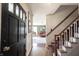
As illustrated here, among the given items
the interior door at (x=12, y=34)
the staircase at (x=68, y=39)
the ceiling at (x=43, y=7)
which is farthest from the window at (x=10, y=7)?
the staircase at (x=68, y=39)

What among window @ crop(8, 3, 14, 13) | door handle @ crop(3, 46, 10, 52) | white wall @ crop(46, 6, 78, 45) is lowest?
door handle @ crop(3, 46, 10, 52)

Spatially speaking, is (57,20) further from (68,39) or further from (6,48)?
(6,48)

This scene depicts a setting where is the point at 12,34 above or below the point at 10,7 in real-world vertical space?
below

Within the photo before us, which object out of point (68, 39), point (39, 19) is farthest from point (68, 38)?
point (39, 19)

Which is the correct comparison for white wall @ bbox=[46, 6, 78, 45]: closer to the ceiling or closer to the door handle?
the ceiling

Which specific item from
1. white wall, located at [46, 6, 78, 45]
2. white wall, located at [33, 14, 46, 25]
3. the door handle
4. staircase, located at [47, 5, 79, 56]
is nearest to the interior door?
the door handle

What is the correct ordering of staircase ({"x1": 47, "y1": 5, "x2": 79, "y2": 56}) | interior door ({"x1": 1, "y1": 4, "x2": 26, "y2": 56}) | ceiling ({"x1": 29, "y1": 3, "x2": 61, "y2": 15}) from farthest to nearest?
1. staircase ({"x1": 47, "y1": 5, "x2": 79, "y2": 56})
2. ceiling ({"x1": 29, "y1": 3, "x2": 61, "y2": 15})
3. interior door ({"x1": 1, "y1": 4, "x2": 26, "y2": 56})

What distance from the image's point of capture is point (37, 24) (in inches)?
64.6

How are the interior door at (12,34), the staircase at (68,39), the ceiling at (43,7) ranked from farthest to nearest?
1. the staircase at (68,39)
2. the ceiling at (43,7)
3. the interior door at (12,34)

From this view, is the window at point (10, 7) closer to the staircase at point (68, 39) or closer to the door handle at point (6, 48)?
the door handle at point (6, 48)

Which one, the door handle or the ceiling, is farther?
the ceiling

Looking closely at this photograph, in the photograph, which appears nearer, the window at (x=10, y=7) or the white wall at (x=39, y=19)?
the window at (x=10, y=7)

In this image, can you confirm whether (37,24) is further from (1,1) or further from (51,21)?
(1,1)

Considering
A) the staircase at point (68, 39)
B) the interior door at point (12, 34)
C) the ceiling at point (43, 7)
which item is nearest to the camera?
the interior door at point (12, 34)
